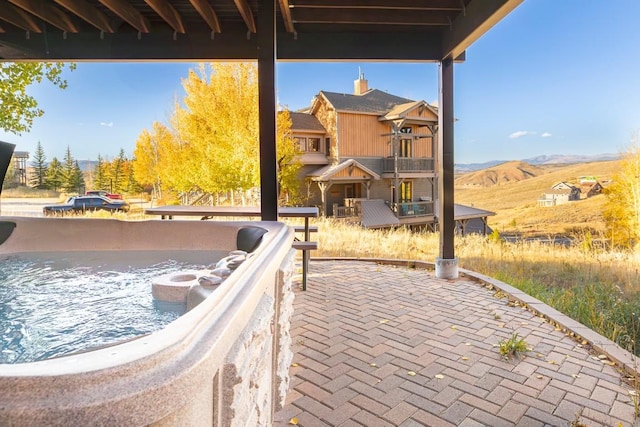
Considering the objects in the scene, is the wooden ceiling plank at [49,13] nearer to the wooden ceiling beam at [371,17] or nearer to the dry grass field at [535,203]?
the wooden ceiling beam at [371,17]

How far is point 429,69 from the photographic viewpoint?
773 inches

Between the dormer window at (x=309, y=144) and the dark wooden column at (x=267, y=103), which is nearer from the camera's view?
the dark wooden column at (x=267, y=103)

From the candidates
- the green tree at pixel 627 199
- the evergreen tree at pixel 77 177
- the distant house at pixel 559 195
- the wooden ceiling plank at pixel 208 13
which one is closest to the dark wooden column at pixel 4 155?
the wooden ceiling plank at pixel 208 13

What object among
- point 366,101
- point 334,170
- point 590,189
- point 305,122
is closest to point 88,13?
point 334,170

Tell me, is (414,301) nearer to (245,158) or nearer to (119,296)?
Answer: (119,296)

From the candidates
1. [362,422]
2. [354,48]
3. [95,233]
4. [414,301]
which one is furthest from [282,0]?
[362,422]

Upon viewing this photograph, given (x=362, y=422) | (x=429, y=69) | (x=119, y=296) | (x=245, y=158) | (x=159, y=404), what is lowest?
(x=362, y=422)

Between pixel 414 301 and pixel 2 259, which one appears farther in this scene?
pixel 414 301

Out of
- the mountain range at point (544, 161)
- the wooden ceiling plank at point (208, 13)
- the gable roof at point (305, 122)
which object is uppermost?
the gable roof at point (305, 122)

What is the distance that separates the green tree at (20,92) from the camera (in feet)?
23.7

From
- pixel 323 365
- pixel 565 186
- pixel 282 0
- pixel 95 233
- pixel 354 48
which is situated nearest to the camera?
pixel 323 365

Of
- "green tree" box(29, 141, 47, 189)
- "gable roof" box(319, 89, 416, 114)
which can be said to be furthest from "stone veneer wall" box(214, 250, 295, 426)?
"green tree" box(29, 141, 47, 189)

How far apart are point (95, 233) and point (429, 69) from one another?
19.0 meters

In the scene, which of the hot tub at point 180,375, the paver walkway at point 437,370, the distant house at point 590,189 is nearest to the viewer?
the hot tub at point 180,375
